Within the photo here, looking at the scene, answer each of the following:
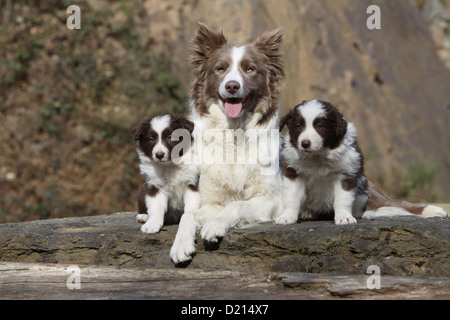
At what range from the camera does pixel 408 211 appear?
18.9 ft

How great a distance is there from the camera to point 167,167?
530cm

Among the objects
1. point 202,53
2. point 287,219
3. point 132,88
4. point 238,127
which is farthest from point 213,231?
point 132,88

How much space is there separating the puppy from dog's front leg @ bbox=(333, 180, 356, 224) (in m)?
1.28

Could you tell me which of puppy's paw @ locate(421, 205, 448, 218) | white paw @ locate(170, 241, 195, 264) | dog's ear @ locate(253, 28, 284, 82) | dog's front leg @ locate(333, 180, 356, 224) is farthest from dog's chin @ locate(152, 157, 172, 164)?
puppy's paw @ locate(421, 205, 448, 218)

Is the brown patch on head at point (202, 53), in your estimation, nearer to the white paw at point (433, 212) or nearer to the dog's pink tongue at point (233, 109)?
the dog's pink tongue at point (233, 109)

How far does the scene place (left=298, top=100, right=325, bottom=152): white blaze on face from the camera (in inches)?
185

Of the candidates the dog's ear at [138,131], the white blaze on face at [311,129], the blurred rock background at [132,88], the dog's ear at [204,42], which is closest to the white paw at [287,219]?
the white blaze on face at [311,129]

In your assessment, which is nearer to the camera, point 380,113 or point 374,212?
point 374,212

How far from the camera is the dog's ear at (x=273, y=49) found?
5.52 m

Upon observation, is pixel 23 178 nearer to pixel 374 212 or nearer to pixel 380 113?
pixel 374 212

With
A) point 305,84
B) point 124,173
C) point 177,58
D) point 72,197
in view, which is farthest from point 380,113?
point 72,197

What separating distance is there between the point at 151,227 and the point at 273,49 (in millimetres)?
2111

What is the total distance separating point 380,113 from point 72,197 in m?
6.65

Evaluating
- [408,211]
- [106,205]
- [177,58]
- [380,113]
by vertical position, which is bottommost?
[106,205]
